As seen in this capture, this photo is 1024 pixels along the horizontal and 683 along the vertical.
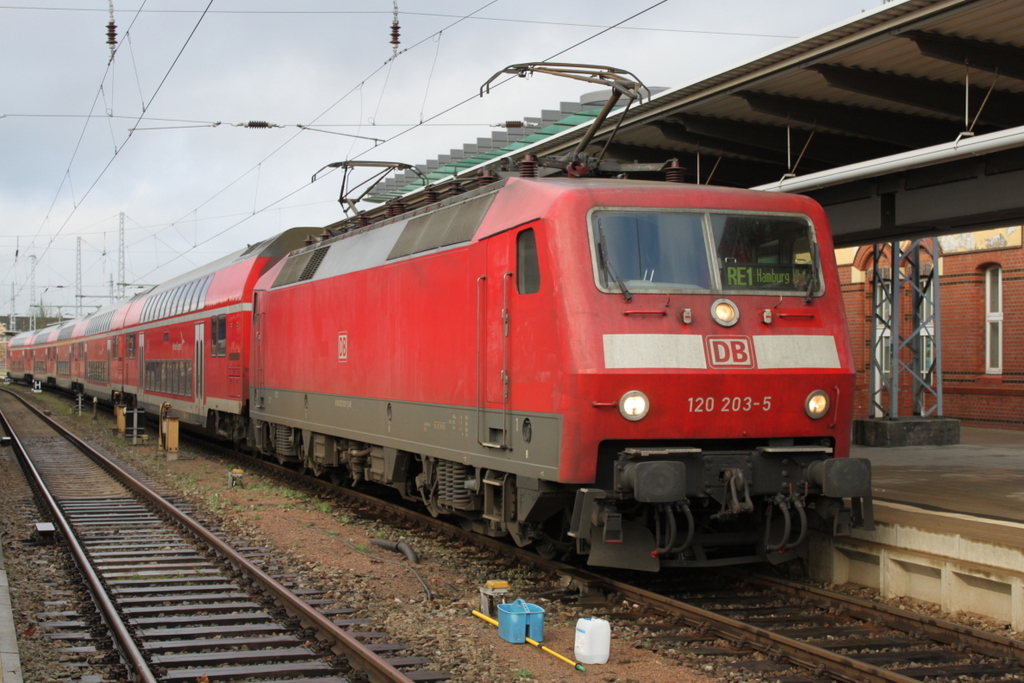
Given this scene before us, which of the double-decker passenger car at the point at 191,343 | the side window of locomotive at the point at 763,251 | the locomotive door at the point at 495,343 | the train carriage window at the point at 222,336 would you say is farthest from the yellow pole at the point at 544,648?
the train carriage window at the point at 222,336

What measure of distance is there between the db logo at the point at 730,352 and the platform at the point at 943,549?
190cm

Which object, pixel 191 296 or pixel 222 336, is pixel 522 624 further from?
pixel 191 296

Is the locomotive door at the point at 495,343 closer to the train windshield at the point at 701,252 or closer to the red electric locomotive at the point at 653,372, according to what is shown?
the red electric locomotive at the point at 653,372

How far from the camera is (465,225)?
9086mm

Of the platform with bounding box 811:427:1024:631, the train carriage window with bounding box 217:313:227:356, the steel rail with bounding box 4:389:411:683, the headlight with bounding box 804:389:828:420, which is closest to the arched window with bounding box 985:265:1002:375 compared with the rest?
the platform with bounding box 811:427:1024:631

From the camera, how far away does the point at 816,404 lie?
764 cm

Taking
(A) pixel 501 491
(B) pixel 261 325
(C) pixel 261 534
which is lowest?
(C) pixel 261 534

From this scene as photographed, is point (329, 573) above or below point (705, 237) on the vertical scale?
below

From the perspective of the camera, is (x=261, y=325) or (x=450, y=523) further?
(x=261, y=325)

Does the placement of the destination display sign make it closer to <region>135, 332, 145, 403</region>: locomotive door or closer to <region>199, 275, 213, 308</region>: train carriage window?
→ <region>199, 275, 213, 308</region>: train carriage window

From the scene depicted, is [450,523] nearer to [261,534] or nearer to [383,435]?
[383,435]

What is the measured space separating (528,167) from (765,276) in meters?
2.40

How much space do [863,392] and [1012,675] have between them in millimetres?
18191

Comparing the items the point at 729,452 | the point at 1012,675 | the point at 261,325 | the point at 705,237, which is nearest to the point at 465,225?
the point at 705,237
